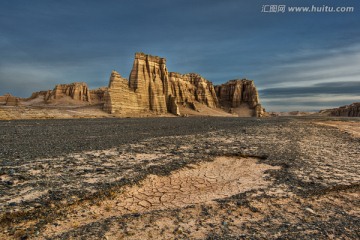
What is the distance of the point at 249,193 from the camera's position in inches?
215

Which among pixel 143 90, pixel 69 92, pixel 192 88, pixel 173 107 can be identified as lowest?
pixel 173 107

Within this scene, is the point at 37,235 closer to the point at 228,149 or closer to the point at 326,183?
the point at 326,183

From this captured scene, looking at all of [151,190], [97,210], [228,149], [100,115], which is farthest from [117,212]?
[100,115]

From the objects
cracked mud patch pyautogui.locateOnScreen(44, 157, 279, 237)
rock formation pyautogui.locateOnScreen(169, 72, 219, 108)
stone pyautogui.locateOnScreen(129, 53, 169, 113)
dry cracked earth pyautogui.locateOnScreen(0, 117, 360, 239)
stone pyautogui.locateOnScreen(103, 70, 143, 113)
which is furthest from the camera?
rock formation pyautogui.locateOnScreen(169, 72, 219, 108)

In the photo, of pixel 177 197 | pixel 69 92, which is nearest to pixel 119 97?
pixel 177 197

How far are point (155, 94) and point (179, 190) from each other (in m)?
71.6

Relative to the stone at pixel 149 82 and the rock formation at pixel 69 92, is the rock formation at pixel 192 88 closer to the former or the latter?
the stone at pixel 149 82

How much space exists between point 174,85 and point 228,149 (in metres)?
96.1

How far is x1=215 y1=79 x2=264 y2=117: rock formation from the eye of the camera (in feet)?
409

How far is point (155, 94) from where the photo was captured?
76.1 m

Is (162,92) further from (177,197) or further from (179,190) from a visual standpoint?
(177,197)

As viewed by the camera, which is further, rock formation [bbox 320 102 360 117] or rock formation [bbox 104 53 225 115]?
rock formation [bbox 320 102 360 117]

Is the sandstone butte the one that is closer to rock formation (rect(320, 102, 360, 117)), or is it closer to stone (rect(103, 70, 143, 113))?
stone (rect(103, 70, 143, 113))

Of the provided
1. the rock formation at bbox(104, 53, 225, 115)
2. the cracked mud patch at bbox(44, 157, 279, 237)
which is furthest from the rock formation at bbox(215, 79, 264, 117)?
the cracked mud patch at bbox(44, 157, 279, 237)
